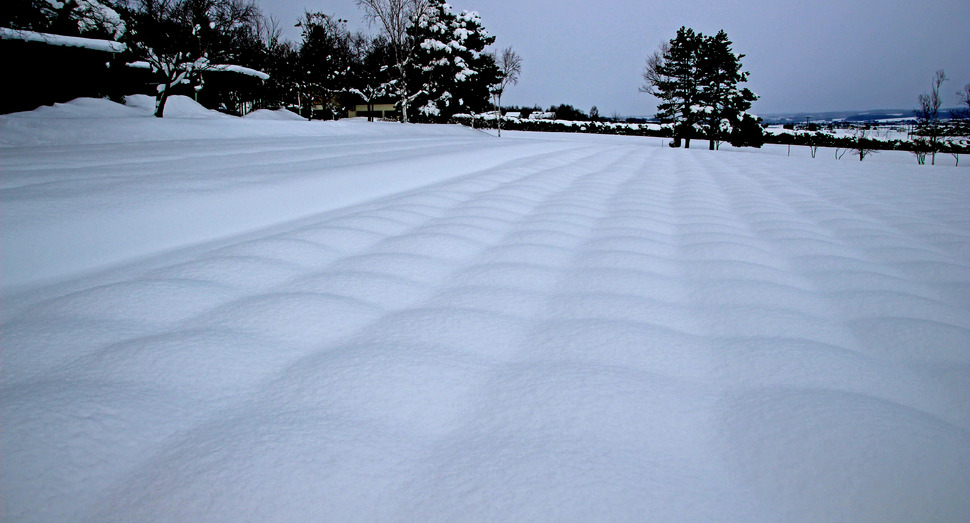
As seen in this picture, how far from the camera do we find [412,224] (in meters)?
1.79

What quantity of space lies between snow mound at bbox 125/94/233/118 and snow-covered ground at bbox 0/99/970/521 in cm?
1038

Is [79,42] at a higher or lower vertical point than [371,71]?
lower

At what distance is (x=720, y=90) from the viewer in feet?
63.3

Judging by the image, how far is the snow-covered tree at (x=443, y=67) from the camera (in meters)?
20.3

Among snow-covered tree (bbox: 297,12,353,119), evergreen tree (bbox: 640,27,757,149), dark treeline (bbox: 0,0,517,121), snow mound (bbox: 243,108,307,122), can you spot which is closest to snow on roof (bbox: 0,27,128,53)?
dark treeline (bbox: 0,0,517,121)

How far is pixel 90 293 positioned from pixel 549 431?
1.04 m

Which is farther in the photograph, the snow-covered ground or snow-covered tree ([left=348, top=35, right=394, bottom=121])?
snow-covered tree ([left=348, top=35, right=394, bottom=121])

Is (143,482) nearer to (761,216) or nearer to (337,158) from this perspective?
(761,216)

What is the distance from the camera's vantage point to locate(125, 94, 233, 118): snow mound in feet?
34.8

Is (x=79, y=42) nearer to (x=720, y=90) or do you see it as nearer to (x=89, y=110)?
(x=89, y=110)

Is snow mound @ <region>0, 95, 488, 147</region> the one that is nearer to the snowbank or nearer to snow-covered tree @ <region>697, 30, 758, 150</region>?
the snowbank

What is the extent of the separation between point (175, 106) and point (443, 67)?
1177 cm

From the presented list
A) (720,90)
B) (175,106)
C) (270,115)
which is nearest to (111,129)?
(175,106)

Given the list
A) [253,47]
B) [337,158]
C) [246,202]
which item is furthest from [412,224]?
[253,47]
